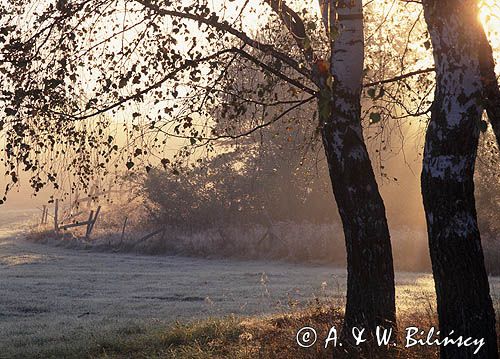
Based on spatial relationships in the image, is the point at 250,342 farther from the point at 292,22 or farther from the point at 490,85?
the point at 490,85

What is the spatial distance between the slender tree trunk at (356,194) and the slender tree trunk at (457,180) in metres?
1.96

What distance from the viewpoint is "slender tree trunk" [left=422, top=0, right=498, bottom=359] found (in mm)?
5793

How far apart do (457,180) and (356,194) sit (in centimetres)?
220

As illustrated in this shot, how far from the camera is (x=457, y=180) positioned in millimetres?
5809

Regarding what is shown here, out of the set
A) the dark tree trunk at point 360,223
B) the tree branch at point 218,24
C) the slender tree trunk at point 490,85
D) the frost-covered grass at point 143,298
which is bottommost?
the frost-covered grass at point 143,298

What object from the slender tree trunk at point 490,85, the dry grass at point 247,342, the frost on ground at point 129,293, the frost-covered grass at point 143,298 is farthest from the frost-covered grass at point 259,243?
the slender tree trunk at point 490,85

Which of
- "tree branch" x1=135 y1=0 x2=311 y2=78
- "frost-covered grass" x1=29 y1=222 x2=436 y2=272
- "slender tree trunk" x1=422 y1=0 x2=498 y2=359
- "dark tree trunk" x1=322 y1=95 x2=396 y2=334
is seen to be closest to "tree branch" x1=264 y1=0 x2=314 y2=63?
"tree branch" x1=135 y1=0 x2=311 y2=78

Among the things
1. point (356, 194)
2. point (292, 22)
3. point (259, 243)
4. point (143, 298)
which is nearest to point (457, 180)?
point (356, 194)

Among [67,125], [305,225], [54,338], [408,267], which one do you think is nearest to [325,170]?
[305,225]

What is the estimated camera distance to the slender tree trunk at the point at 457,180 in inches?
228

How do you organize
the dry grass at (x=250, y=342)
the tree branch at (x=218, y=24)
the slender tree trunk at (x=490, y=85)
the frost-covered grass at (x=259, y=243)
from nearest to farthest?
the dry grass at (x=250, y=342)
the slender tree trunk at (x=490, y=85)
the tree branch at (x=218, y=24)
the frost-covered grass at (x=259, y=243)

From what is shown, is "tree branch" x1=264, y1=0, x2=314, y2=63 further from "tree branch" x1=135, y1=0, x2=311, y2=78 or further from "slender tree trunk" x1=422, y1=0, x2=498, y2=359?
"slender tree trunk" x1=422, y1=0, x2=498, y2=359

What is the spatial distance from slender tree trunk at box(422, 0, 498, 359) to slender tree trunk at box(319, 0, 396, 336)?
6.42ft

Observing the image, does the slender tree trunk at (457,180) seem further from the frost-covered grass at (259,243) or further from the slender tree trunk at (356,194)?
the frost-covered grass at (259,243)
